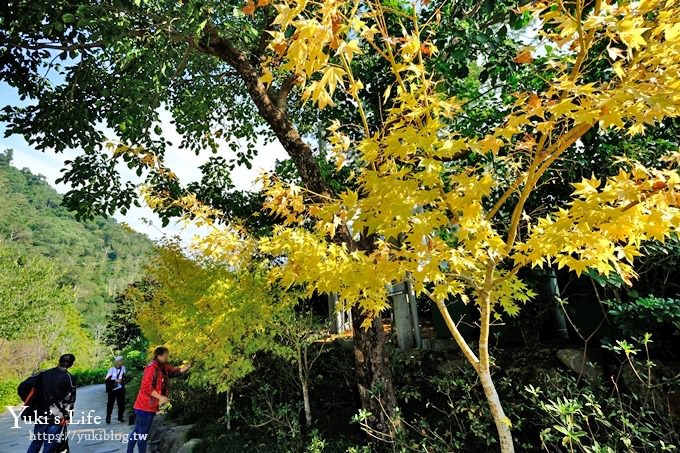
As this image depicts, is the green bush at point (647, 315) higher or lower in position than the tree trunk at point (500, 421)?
higher

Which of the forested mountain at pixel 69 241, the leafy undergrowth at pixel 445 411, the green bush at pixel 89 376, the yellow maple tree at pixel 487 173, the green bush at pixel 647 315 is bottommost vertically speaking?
the green bush at pixel 89 376

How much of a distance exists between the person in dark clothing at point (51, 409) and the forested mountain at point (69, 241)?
1966 inches

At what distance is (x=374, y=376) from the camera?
13.4 ft

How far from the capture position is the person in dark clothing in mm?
4617

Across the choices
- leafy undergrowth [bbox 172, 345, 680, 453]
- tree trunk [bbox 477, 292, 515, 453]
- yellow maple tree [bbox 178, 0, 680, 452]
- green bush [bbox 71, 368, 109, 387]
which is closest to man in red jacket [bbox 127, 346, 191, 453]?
leafy undergrowth [bbox 172, 345, 680, 453]

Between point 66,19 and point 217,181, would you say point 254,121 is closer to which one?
point 217,181

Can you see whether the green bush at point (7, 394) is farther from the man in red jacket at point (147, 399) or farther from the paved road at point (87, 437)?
the man in red jacket at point (147, 399)

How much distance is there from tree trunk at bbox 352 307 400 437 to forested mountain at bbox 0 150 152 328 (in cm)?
5285

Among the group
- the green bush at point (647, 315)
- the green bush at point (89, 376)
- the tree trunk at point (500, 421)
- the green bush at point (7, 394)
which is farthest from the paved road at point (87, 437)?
the green bush at point (89, 376)

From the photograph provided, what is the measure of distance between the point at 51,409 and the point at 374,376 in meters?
4.08

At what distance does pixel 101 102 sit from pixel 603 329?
6.40 metres

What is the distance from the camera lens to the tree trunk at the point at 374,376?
3898mm

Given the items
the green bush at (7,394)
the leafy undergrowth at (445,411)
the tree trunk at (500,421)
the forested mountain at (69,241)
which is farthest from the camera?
the forested mountain at (69,241)

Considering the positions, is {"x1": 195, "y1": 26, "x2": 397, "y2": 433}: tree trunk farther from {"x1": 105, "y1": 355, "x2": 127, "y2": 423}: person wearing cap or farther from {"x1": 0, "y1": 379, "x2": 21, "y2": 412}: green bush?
{"x1": 0, "y1": 379, "x2": 21, "y2": 412}: green bush
